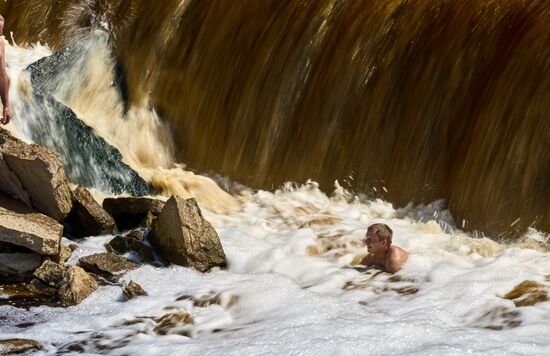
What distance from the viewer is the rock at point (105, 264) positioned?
839 cm

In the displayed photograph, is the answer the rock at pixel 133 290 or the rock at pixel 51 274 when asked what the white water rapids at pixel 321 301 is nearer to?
the rock at pixel 133 290

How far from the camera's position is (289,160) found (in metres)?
11.1

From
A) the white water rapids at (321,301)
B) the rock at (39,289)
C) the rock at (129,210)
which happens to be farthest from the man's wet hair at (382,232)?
the rock at (39,289)

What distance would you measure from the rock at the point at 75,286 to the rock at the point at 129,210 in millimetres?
1400

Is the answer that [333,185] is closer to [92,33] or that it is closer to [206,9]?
[206,9]

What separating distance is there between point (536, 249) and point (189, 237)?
2.93 metres

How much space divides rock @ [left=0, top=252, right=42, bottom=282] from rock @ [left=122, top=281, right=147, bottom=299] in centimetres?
77

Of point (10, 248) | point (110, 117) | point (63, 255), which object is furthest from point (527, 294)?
point (110, 117)

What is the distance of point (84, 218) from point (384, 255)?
2627 mm

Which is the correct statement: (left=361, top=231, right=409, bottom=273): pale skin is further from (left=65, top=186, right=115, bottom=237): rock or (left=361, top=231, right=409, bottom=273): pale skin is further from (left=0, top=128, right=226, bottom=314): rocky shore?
(left=65, top=186, right=115, bottom=237): rock

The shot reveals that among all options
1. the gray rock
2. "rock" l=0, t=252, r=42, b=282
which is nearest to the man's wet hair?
the gray rock

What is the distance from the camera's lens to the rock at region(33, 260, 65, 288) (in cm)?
798

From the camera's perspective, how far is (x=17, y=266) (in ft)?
26.6

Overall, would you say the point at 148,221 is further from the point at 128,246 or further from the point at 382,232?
the point at 382,232
